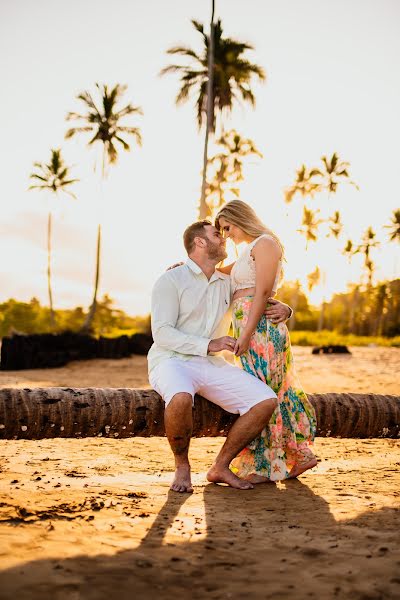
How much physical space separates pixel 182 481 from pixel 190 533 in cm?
106

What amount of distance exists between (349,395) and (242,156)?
3837 cm

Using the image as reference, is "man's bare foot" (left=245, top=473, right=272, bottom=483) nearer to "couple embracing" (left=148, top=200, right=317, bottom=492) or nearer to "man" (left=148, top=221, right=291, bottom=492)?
"couple embracing" (left=148, top=200, right=317, bottom=492)

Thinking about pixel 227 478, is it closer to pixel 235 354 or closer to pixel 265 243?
pixel 235 354

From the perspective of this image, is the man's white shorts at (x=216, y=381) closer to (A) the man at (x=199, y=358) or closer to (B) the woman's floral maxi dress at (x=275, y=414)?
(A) the man at (x=199, y=358)

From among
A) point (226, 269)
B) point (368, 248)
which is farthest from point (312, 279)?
point (226, 269)

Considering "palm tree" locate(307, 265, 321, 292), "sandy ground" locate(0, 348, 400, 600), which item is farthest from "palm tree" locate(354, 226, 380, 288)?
"sandy ground" locate(0, 348, 400, 600)

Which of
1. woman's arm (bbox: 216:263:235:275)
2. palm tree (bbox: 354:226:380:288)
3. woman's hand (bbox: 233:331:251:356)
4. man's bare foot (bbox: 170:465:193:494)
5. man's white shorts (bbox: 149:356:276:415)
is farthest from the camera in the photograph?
palm tree (bbox: 354:226:380:288)

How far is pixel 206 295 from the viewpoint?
15.9 ft

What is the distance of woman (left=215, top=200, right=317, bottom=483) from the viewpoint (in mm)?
4754

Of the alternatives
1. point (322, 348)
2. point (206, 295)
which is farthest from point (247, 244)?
point (322, 348)

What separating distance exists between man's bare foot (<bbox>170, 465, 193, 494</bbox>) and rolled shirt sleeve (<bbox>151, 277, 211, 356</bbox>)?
0.80 m

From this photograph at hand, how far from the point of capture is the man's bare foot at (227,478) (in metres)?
4.58

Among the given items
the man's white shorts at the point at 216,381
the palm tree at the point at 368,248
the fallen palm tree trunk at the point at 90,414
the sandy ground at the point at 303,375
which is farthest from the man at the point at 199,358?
the palm tree at the point at 368,248

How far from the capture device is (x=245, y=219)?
194 inches
